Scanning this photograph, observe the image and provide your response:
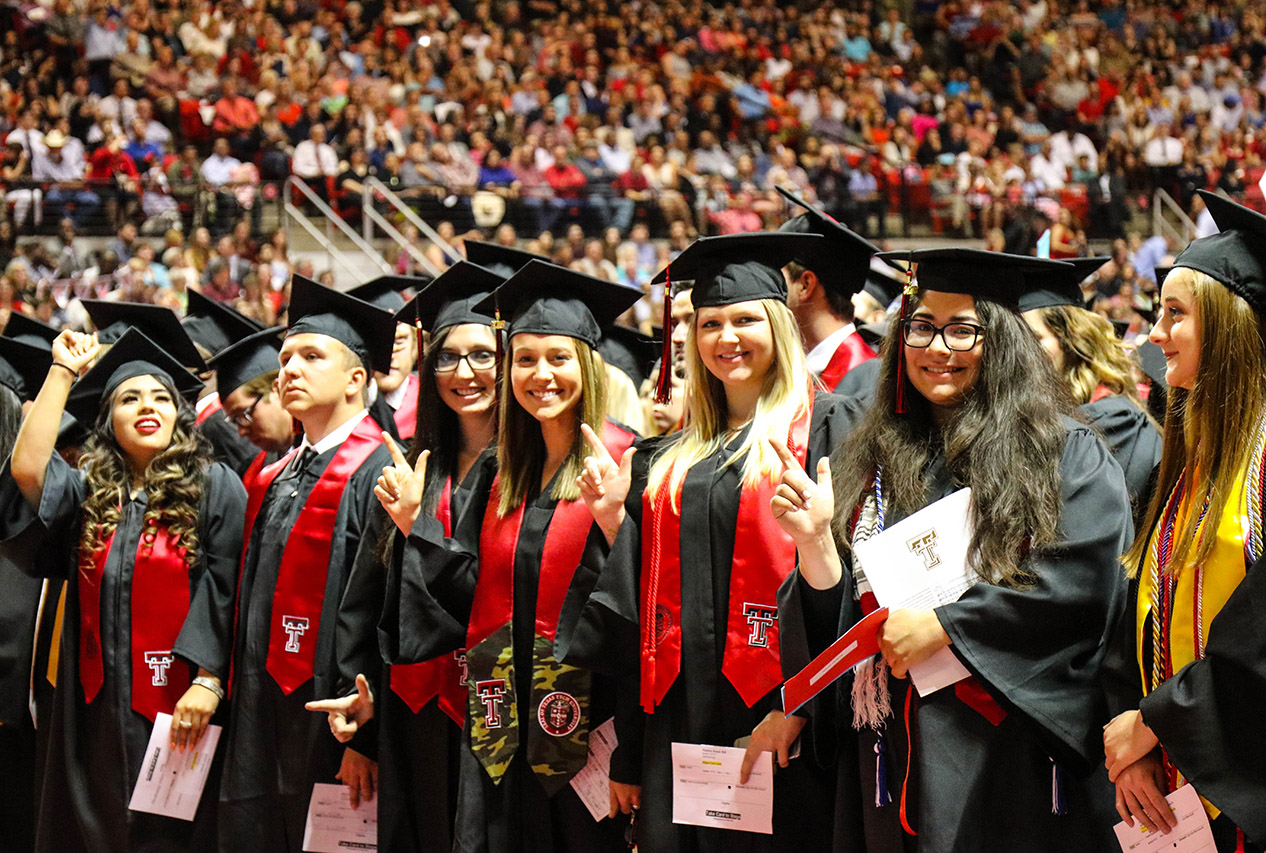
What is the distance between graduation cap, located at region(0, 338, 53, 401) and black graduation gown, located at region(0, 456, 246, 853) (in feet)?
1.87

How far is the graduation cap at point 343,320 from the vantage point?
4203 mm

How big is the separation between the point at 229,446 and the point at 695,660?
2488mm

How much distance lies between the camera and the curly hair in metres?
4.18

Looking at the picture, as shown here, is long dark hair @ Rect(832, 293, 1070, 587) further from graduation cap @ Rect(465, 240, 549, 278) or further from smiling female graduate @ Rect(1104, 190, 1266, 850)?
graduation cap @ Rect(465, 240, 549, 278)

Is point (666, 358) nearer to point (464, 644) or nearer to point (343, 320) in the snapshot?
point (464, 644)

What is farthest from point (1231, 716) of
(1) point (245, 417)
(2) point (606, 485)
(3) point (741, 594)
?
(1) point (245, 417)

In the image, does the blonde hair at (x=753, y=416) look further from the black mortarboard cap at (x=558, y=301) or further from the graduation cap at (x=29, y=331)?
the graduation cap at (x=29, y=331)

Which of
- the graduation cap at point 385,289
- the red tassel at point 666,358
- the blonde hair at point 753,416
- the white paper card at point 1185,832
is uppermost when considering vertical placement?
the graduation cap at point 385,289

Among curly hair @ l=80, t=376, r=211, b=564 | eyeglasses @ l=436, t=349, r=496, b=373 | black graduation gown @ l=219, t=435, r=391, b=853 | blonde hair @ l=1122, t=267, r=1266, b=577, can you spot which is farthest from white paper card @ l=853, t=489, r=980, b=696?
curly hair @ l=80, t=376, r=211, b=564

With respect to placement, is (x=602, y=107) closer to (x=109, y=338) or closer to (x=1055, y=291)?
(x=109, y=338)

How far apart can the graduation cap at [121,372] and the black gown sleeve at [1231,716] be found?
3.29 meters

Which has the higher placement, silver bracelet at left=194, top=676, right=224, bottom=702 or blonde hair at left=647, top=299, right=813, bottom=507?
blonde hair at left=647, top=299, right=813, bottom=507

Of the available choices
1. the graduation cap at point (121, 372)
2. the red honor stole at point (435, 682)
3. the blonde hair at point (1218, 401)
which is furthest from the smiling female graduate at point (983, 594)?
the graduation cap at point (121, 372)

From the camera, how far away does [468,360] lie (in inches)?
155
